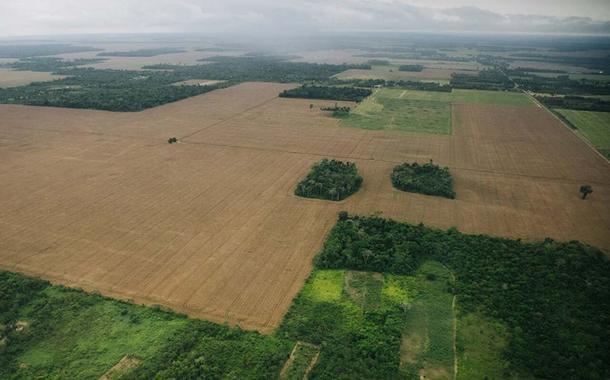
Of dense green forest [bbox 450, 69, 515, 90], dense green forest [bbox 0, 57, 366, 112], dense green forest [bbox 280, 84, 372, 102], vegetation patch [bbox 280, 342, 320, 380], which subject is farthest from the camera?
dense green forest [bbox 450, 69, 515, 90]

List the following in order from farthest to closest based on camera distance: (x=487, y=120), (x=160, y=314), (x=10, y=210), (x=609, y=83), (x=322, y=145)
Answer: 1. (x=609, y=83)
2. (x=487, y=120)
3. (x=322, y=145)
4. (x=10, y=210)
5. (x=160, y=314)

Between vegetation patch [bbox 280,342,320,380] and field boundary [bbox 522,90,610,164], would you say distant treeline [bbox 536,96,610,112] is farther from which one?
vegetation patch [bbox 280,342,320,380]

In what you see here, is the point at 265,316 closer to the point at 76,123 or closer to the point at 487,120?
the point at 76,123

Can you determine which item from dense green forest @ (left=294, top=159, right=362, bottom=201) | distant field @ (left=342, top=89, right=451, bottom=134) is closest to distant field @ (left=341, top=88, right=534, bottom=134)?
distant field @ (left=342, top=89, right=451, bottom=134)

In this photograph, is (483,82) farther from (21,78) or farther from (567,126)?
(21,78)

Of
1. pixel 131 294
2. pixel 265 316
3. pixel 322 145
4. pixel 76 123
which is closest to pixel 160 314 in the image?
pixel 131 294

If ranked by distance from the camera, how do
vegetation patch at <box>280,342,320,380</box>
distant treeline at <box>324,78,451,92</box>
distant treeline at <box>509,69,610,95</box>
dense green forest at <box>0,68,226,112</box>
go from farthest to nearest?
distant treeline at <box>324,78,451,92</box>
distant treeline at <box>509,69,610,95</box>
dense green forest at <box>0,68,226,112</box>
vegetation patch at <box>280,342,320,380</box>
